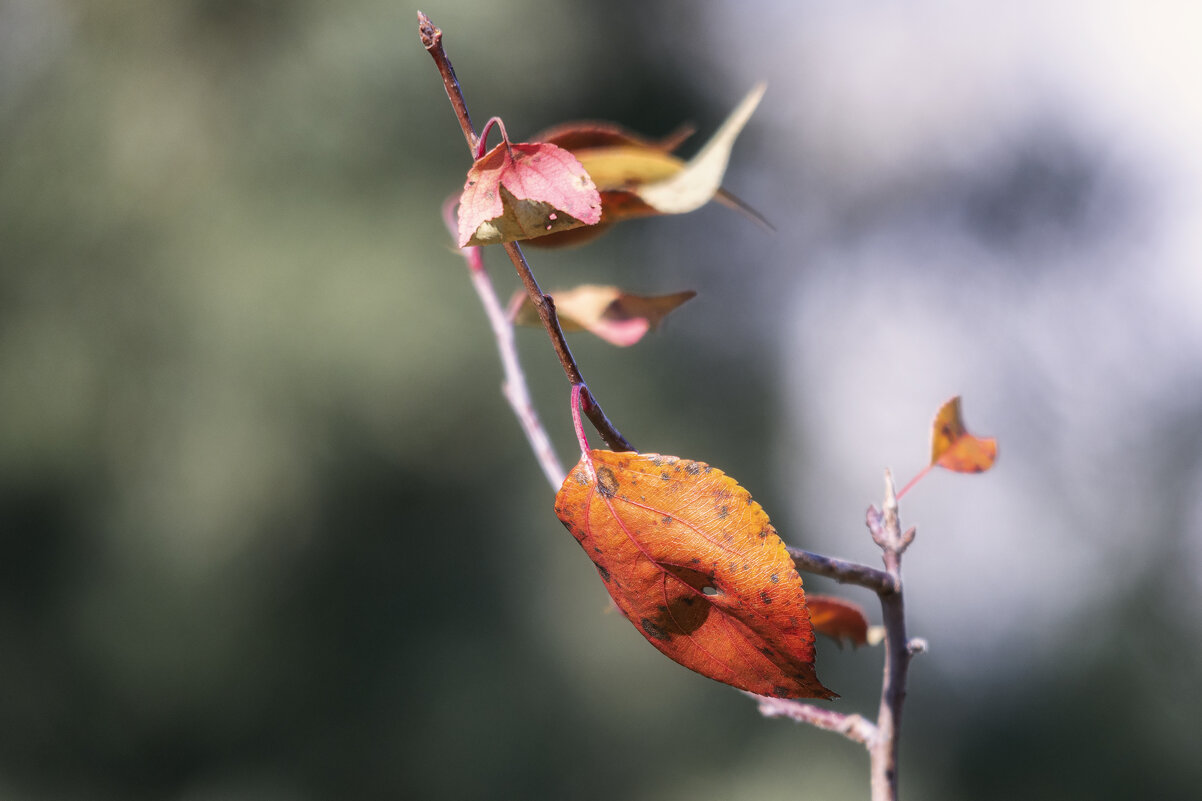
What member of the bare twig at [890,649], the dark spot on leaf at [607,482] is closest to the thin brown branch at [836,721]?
the bare twig at [890,649]

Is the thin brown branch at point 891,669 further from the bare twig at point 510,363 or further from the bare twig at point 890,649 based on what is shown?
the bare twig at point 510,363

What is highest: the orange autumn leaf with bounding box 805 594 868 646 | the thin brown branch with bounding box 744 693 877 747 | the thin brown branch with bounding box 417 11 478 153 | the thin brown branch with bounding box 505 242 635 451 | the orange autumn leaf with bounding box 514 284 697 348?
the thin brown branch with bounding box 417 11 478 153

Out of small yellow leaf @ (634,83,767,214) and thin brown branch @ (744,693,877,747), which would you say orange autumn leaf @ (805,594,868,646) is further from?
small yellow leaf @ (634,83,767,214)

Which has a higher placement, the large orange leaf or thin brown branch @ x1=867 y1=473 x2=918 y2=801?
the large orange leaf

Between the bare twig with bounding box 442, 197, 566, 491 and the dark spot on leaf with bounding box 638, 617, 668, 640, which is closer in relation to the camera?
the dark spot on leaf with bounding box 638, 617, 668, 640

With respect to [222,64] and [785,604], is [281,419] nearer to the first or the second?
[222,64]

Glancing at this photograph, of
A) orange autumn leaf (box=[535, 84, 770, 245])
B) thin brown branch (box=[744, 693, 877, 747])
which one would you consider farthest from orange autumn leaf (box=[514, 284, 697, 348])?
thin brown branch (box=[744, 693, 877, 747])

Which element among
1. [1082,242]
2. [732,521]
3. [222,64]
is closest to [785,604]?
[732,521]
